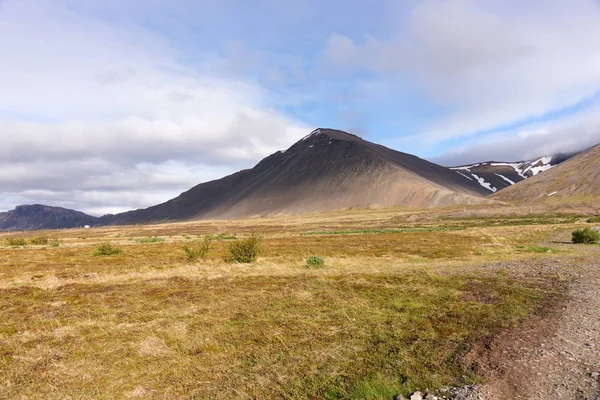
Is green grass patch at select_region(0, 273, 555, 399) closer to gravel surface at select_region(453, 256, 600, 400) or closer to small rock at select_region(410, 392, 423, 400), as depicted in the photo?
small rock at select_region(410, 392, 423, 400)

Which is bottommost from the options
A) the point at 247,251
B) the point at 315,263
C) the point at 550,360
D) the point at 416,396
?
the point at 315,263

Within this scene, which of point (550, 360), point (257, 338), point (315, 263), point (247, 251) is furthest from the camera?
point (247, 251)

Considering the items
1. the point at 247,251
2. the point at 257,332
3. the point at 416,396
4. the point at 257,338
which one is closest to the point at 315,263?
the point at 247,251

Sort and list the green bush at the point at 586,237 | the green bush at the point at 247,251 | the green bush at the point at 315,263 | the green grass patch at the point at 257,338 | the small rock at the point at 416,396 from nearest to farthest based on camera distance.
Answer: the small rock at the point at 416,396 → the green grass patch at the point at 257,338 → the green bush at the point at 315,263 → the green bush at the point at 247,251 → the green bush at the point at 586,237

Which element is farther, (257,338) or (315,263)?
(315,263)

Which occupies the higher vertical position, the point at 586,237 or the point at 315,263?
the point at 315,263

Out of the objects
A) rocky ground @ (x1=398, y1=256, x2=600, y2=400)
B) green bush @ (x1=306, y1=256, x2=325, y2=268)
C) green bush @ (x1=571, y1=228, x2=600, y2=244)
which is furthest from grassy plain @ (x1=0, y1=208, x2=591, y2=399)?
green bush @ (x1=571, y1=228, x2=600, y2=244)

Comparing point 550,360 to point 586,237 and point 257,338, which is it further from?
point 586,237

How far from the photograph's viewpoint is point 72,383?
292 inches

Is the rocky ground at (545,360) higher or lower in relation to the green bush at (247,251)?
lower

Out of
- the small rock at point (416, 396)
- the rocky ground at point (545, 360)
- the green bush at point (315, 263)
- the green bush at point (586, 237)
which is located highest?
the small rock at point (416, 396)

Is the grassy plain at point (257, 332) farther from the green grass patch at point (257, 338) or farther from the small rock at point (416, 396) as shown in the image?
the small rock at point (416, 396)

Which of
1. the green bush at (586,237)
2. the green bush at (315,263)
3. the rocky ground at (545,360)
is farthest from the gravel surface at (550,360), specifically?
the green bush at (586,237)

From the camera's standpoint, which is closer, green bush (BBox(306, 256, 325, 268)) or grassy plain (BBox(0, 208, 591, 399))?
grassy plain (BBox(0, 208, 591, 399))
